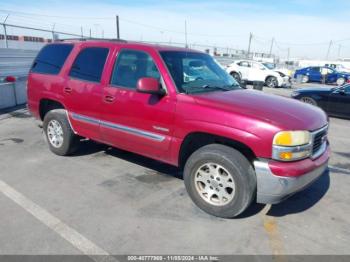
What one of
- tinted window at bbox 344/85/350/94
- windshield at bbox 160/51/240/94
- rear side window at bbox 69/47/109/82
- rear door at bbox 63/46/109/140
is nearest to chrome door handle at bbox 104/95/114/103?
rear door at bbox 63/46/109/140

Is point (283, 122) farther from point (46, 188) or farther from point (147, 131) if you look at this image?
point (46, 188)

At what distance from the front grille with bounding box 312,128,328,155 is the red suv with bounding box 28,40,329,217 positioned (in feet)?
0.04

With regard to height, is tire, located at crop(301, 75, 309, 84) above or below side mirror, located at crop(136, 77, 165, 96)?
below

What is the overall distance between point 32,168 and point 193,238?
9.76ft

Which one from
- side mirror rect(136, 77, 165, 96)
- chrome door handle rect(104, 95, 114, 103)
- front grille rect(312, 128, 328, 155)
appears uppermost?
side mirror rect(136, 77, 165, 96)

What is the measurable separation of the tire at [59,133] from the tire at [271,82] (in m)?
16.9

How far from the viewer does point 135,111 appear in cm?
410

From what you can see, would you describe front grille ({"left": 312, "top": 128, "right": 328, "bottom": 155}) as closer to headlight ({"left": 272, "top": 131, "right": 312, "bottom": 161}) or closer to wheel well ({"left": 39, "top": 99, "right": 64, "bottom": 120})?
headlight ({"left": 272, "top": 131, "right": 312, "bottom": 161})

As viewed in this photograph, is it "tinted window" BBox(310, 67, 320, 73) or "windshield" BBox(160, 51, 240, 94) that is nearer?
"windshield" BBox(160, 51, 240, 94)

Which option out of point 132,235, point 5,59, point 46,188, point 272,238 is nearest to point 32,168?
point 46,188

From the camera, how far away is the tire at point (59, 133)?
514cm

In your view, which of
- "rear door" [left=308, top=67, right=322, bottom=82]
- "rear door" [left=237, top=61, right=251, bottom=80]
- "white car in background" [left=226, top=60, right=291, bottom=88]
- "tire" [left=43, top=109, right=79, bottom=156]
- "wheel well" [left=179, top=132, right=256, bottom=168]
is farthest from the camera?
"rear door" [left=308, top=67, right=322, bottom=82]

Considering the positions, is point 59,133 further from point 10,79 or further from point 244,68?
point 244,68

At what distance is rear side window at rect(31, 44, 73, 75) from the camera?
17.0ft
